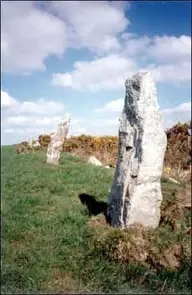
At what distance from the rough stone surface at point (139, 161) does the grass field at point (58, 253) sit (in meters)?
0.75

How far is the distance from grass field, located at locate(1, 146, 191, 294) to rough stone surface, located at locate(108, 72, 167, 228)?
0.75 m

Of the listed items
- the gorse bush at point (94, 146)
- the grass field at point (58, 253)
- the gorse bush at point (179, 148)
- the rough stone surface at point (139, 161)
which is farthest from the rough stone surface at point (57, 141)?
the rough stone surface at point (139, 161)

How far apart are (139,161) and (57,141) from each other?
30.4ft

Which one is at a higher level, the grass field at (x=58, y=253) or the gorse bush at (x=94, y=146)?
the gorse bush at (x=94, y=146)

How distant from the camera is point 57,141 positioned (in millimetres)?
18766

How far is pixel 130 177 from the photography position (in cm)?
986

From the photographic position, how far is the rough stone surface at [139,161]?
976 cm

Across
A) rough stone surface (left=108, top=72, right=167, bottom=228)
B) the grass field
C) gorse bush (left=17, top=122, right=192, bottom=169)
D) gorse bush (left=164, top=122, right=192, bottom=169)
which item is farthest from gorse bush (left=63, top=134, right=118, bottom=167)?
rough stone surface (left=108, top=72, right=167, bottom=228)

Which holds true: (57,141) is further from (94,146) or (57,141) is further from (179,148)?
(94,146)

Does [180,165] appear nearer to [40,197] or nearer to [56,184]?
[56,184]

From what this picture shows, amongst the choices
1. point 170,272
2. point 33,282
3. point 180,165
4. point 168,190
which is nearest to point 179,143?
point 180,165

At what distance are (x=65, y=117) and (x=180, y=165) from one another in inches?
203

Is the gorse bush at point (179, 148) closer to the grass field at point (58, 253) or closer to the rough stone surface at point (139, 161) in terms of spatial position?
the grass field at point (58, 253)

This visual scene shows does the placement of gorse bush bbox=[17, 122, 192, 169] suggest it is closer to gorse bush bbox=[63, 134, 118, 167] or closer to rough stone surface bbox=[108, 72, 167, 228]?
gorse bush bbox=[63, 134, 118, 167]
